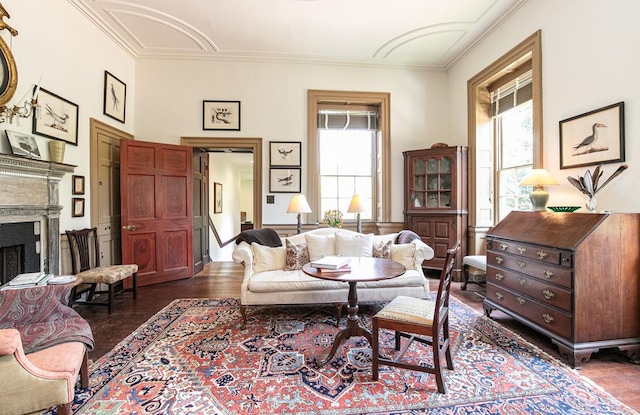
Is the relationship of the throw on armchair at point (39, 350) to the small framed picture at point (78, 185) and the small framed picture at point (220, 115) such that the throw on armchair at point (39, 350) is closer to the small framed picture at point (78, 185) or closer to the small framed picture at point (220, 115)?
the small framed picture at point (78, 185)

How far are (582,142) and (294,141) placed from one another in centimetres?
366

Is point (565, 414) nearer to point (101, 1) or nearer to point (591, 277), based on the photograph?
point (591, 277)

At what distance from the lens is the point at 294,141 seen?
15.9 feet

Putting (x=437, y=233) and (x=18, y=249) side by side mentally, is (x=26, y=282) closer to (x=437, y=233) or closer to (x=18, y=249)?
(x=18, y=249)

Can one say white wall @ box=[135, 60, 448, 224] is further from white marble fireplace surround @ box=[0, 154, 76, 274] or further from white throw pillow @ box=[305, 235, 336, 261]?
white marble fireplace surround @ box=[0, 154, 76, 274]

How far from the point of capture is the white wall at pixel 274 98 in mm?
4688

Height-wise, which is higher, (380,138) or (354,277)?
(380,138)

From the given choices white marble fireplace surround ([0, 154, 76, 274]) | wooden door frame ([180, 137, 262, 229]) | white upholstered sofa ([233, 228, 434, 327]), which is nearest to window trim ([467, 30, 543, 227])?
white upholstered sofa ([233, 228, 434, 327])

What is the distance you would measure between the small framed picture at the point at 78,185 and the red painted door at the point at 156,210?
0.53 metres

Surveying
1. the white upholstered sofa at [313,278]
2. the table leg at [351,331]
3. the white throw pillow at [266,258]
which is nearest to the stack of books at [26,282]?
the white upholstered sofa at [313,278]

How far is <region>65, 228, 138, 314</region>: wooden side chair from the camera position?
3189 mm

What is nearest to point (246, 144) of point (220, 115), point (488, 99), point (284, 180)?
point (220, 115)

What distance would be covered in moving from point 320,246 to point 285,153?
6.83 feet

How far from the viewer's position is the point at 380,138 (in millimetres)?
5016
